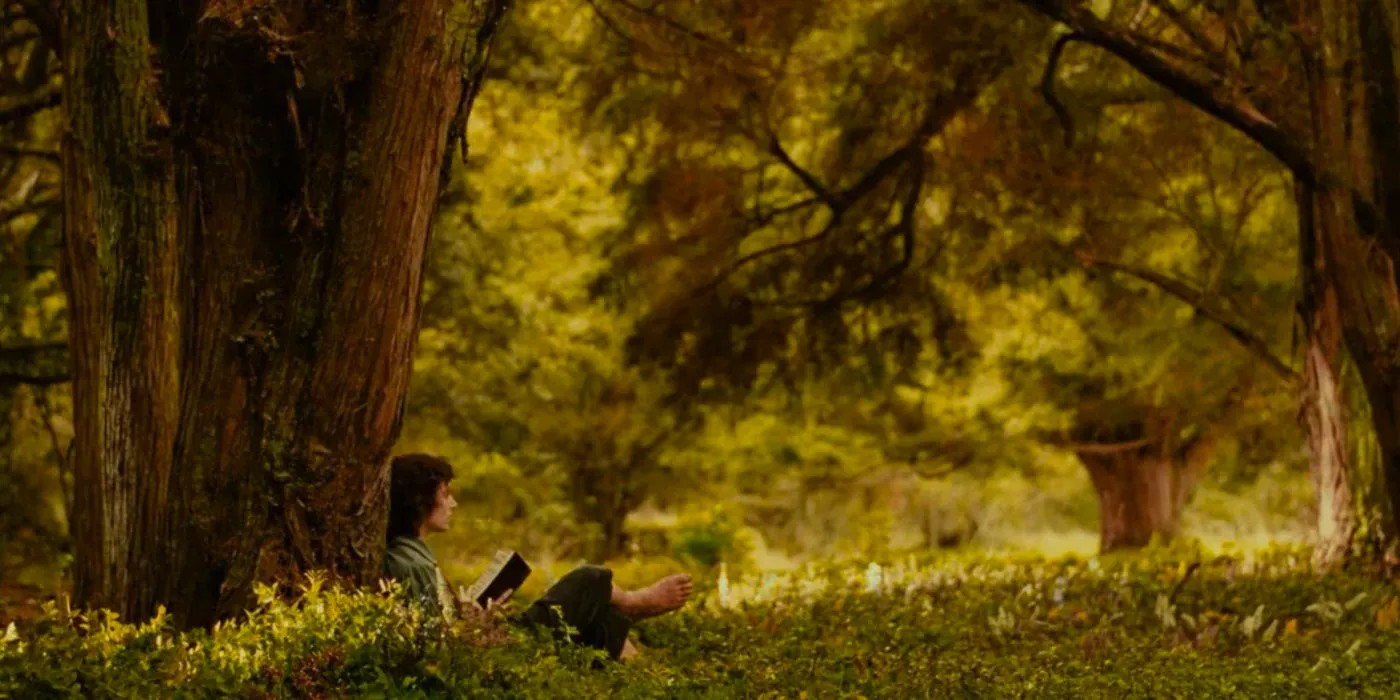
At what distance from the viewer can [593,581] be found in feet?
23.0

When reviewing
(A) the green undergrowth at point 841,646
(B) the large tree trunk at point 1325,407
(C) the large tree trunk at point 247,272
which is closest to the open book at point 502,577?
(A) the green undergrowth at point 841,646

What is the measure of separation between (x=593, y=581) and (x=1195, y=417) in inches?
493

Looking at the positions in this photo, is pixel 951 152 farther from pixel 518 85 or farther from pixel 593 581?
pixel 593 581

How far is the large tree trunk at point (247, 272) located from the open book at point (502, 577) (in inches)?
33.2

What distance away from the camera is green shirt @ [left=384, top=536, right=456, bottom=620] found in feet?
20.7

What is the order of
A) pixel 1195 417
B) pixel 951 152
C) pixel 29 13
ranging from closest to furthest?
pixel 29 13 → pixel 951 152 → pixel 1195 417

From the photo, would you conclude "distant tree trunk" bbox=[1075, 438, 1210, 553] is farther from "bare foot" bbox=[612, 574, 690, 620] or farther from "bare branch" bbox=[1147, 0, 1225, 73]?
"bare foot" bbox=[612, 574, 690, 620]

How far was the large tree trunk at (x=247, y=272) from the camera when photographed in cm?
584


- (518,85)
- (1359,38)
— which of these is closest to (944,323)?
(518,85)

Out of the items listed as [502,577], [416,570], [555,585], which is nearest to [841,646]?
[555,585]

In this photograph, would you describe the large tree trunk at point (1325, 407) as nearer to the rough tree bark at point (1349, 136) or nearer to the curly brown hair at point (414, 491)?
the rough tree bark at point (1349, 136)

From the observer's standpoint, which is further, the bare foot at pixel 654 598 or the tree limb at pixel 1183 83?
the tree limb at pixel 1183 83

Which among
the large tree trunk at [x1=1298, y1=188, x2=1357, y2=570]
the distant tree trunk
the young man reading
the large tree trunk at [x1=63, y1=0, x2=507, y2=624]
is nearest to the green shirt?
the young man reading

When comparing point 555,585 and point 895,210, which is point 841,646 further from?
point 895,210
